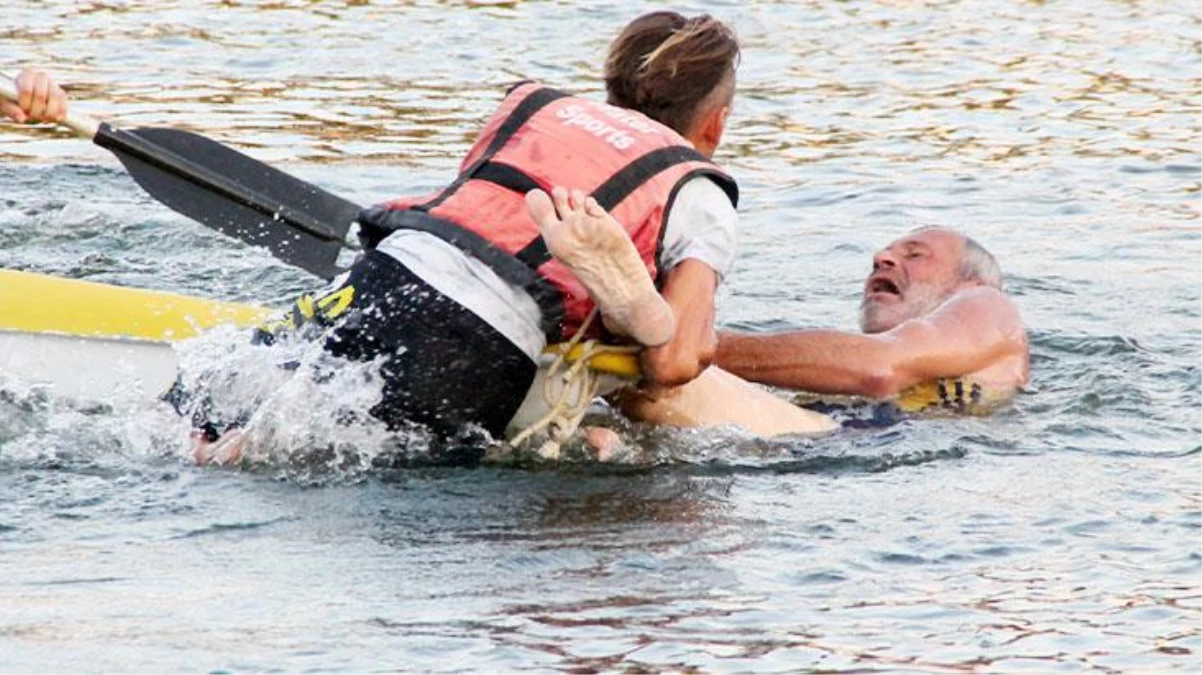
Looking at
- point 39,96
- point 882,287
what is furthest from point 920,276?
point 39,96

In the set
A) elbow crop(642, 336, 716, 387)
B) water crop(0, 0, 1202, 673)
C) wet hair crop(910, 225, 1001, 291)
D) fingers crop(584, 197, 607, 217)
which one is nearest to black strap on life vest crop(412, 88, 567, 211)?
fingers crop(584, 197, 607, 217)

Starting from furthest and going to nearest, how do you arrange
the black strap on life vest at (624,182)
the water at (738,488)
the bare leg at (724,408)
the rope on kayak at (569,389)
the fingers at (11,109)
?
the bare leg at (724,408), the fingers at (11,109), the rope on kayak at (569,389), the black strap on life vest at (624,182), the water at (738,488)

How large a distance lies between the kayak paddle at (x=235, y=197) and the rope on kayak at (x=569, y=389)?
1.05 metres

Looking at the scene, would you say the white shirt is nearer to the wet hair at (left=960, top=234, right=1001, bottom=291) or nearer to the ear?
the ear

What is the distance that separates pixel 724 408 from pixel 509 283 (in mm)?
1028

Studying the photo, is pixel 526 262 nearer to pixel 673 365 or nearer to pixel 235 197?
pixel 673 365

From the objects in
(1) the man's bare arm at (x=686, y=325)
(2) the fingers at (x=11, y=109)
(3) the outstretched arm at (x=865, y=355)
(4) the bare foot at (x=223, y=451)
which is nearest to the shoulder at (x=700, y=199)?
(1) the man's bare arm at (x=686, y=325)

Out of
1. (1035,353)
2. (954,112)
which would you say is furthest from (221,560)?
(954,112)

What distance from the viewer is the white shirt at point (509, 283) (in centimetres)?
581

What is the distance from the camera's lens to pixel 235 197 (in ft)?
22.8

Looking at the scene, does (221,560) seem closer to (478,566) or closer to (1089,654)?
(478,566)

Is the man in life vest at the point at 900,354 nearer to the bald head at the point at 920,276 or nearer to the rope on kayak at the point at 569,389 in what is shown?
the bald head at the point at 920,276

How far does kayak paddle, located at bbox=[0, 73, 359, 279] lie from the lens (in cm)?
691

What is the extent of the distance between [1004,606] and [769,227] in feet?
17.9
